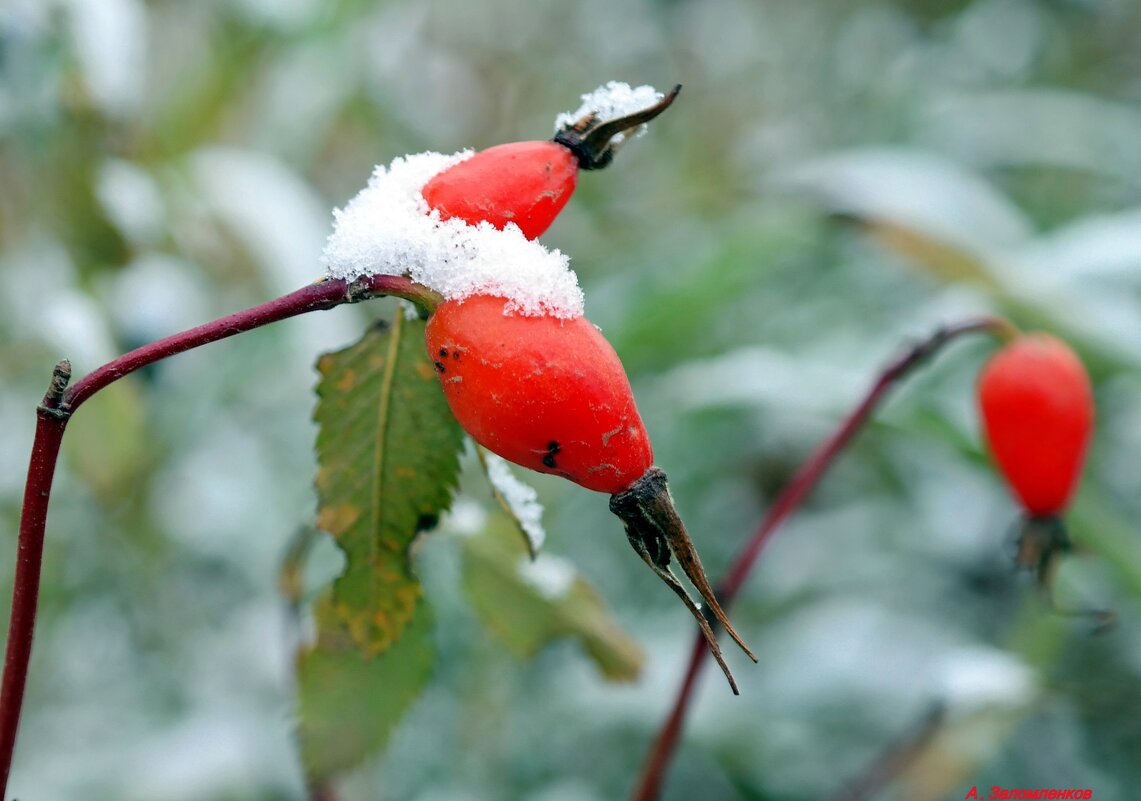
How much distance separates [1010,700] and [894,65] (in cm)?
280

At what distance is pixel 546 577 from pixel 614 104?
0.43m

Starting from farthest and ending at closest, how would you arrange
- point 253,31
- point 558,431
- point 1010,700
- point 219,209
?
point 253,31 < point 219,209 < point 1010,700 < point 558,431

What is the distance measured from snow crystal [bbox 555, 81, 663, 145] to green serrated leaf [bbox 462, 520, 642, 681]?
15.5 inches

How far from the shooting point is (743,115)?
333cm

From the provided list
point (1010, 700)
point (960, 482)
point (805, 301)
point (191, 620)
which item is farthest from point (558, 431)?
point (805, 301)

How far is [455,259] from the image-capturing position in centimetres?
44

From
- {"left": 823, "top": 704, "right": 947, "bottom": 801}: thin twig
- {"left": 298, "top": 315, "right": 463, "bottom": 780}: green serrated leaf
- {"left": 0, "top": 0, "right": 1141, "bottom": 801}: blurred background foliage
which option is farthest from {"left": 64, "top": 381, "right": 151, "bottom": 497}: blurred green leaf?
{"left": 823, "top": 704, "right": 947, "bottom": 801}: thin twig

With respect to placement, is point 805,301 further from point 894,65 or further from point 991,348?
point 894,65

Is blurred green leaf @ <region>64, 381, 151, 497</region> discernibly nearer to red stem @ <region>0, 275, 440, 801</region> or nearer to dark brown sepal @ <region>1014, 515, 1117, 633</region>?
red stem @ <region>0, 275, 440, 801</region>

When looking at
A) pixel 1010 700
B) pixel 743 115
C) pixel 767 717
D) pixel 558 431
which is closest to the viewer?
pixel 558 431

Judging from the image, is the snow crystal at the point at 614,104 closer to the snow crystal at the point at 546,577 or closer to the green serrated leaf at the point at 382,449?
the green serrated leaf at the point at 382,449

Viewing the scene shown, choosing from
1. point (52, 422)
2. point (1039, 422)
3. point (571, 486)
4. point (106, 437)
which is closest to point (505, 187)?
point (52, 422)

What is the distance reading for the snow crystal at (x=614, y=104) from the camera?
0.50m

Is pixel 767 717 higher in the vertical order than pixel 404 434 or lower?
higher
